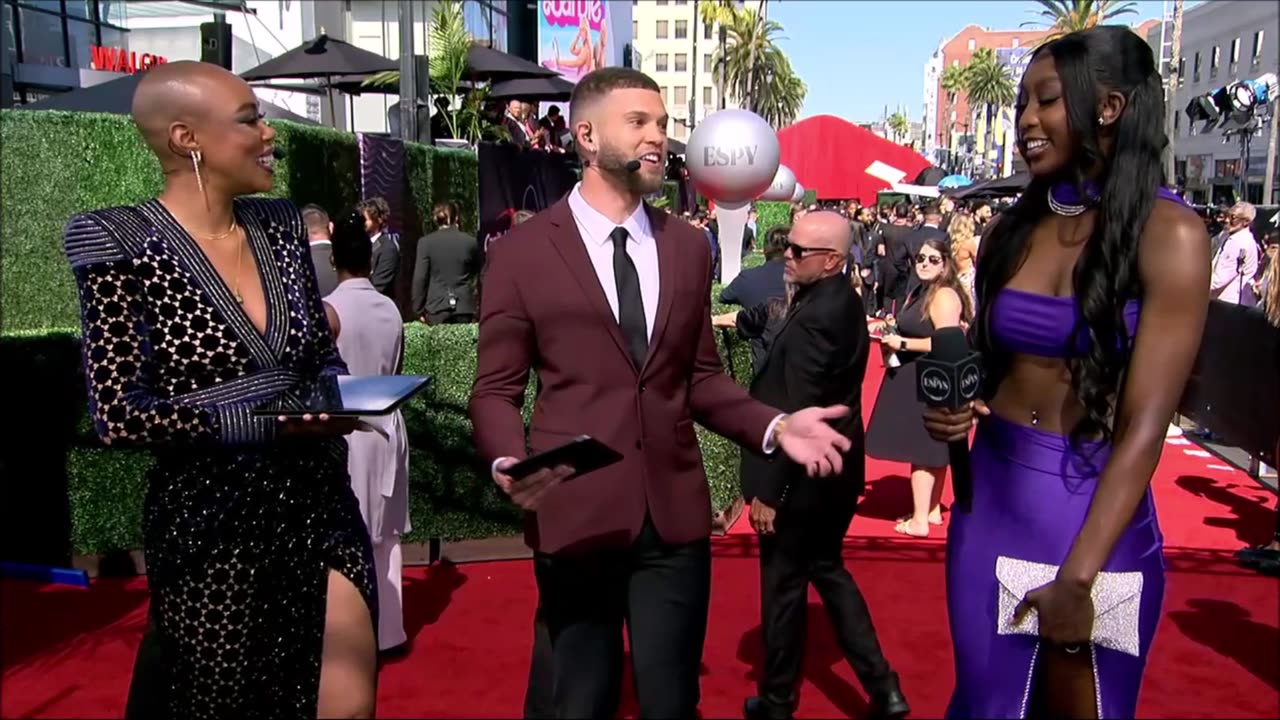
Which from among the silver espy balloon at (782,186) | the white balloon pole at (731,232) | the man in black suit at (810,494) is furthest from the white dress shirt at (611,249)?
the silver espy balloon at (782,186)

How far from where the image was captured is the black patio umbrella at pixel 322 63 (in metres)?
13.0

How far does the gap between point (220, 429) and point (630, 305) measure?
928 millimetres

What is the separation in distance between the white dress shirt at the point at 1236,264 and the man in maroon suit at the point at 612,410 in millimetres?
11094

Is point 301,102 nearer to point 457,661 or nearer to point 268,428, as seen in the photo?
point 457,661

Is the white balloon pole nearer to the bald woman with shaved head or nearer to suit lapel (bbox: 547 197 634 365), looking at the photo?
suit lapel (bbox: 547 197 634 365)

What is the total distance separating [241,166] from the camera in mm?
2375

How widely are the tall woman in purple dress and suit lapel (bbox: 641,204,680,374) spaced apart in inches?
25.2

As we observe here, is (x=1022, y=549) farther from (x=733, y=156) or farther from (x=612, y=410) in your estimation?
(x=733, y=156)

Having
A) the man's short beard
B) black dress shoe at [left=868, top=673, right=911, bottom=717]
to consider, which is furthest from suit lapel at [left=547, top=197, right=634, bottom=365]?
black dress shoe at [left=868, top=673, right=911, bottom=717]

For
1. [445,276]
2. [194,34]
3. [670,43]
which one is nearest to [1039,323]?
[445,276]

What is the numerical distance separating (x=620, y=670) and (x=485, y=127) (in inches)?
578

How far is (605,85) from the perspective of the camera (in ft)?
8.43

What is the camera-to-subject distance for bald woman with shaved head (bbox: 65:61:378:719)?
221 centimetres

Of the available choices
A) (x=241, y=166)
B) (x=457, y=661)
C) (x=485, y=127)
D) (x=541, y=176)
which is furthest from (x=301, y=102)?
(x=241, y=166)
